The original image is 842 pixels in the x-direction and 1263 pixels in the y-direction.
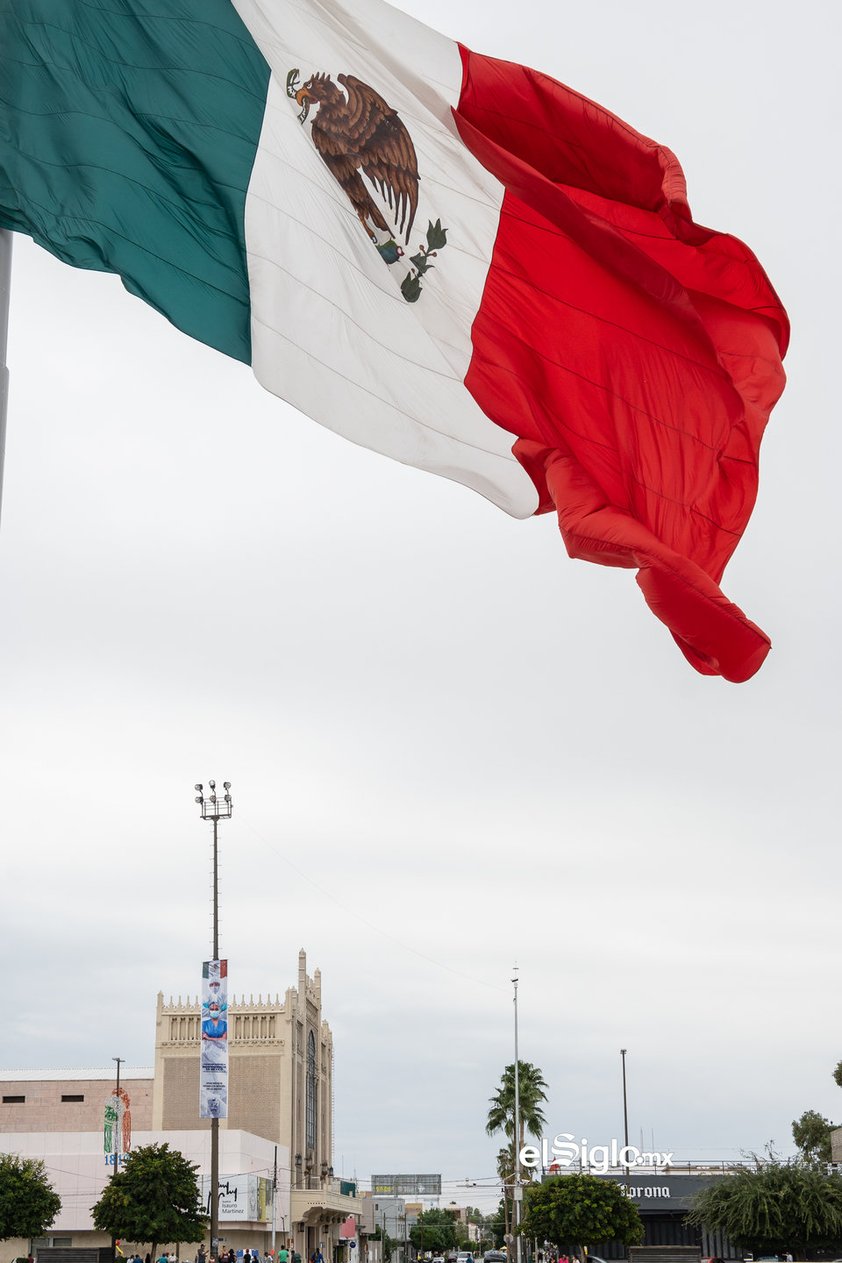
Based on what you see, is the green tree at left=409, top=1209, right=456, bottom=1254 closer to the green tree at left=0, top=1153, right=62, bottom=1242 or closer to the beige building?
the beige building

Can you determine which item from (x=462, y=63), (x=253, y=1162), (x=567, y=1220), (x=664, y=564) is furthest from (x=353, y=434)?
(x=253, y=1162)

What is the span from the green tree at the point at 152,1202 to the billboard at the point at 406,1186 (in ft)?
225

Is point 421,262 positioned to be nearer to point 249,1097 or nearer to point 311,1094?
point 249,1097

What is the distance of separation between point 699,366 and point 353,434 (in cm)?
210

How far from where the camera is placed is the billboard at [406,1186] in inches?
4811

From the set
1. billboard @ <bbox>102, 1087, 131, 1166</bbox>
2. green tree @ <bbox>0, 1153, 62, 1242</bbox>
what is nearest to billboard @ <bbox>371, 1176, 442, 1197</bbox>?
billboard @ <bbox>102, 1087, 131, 1166</bbox>

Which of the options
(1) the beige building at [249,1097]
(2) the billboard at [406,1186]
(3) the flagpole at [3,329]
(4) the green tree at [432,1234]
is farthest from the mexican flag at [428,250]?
(4) the green tree at [432,1234]

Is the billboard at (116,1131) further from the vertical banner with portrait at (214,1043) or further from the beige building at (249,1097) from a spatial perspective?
the vertical banner with portrait at (214,1043)

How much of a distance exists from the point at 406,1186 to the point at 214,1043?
278 ft

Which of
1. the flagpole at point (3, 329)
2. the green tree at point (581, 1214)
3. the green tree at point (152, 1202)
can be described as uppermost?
the flagpole at point (3, 329)

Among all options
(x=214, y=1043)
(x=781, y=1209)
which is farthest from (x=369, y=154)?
(x=781, y=1209)

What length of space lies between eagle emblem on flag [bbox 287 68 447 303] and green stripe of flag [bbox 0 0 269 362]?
1.02 ft

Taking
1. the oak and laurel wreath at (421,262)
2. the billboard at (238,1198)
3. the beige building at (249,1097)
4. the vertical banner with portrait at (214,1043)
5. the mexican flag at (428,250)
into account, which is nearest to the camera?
the mexican flag at (428,250)

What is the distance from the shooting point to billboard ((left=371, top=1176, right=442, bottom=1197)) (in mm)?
122188
